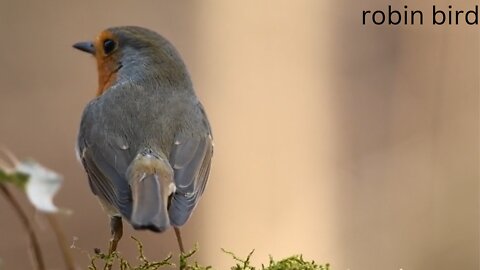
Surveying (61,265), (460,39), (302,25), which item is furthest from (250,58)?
(61,265)

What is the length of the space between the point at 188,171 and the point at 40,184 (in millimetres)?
1625

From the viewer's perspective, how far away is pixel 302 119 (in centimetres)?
622

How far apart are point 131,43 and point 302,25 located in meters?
2.98

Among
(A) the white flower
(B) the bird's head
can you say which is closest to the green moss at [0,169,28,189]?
(A) the white flower

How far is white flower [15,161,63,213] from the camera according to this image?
120cm

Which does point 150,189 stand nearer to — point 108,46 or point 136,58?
point 136,58

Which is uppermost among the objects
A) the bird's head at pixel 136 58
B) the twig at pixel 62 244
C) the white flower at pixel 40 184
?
the bird's head at pixel 136 58

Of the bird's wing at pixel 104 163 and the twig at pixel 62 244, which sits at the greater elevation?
the bird's wing at pixel 104 163

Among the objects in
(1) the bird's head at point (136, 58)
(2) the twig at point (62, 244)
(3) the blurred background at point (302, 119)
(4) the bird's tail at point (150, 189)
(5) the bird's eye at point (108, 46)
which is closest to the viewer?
(2) the twig at point (62, 244)

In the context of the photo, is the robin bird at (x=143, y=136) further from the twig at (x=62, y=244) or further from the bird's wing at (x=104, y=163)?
the twig at (x=62, y=244)

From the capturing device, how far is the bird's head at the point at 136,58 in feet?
11.2

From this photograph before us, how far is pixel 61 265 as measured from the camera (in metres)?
4.61

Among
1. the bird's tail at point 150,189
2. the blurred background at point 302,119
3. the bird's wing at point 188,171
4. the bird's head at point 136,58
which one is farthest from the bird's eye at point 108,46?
the blurred background at point 302,119

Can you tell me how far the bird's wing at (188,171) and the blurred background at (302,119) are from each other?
6.94 ft
